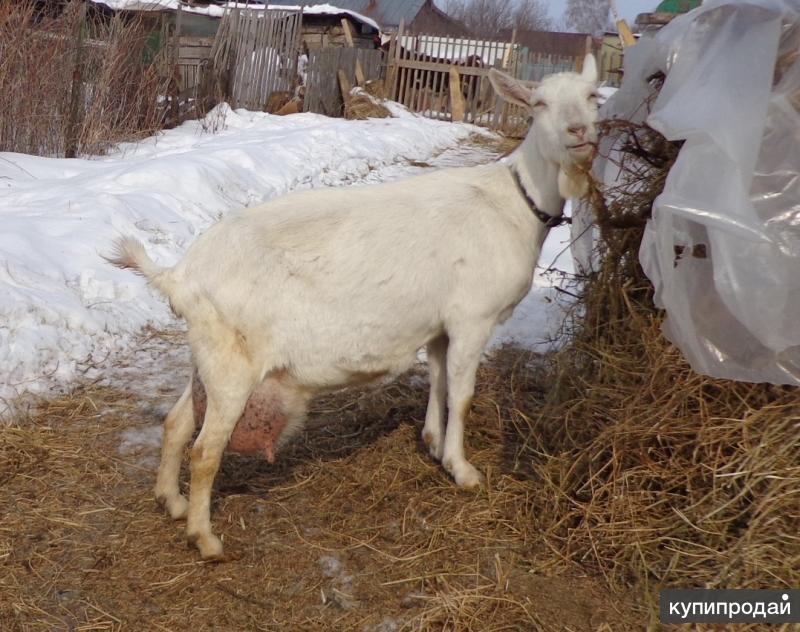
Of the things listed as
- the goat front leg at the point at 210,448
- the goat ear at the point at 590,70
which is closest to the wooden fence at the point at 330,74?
the goat ear at the point at 590,70

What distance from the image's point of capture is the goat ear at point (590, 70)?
356cm

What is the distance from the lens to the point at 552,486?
3.08 meters

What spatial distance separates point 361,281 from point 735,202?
1.33 meters

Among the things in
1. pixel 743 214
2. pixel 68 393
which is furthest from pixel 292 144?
pixel 743 214

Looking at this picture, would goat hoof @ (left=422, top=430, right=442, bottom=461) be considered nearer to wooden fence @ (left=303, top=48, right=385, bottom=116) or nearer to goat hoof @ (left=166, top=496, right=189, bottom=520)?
goat hoof @ (left=166, top=496, right=189, bottom=520)

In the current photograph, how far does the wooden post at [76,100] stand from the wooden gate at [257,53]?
4.65m

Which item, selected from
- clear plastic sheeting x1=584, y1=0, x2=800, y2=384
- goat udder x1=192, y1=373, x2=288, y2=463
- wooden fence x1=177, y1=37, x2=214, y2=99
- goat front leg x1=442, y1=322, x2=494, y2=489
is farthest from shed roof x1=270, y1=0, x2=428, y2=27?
goat udder x1=192, y1=373, x2=288, y2=463

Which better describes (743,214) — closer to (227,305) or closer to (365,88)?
(227,305)

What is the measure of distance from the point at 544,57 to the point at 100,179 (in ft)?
60.5

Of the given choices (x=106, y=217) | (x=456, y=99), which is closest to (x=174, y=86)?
(x=106, y=217)

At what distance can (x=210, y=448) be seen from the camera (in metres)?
2.95

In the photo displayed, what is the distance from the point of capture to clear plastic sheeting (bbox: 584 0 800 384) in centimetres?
258

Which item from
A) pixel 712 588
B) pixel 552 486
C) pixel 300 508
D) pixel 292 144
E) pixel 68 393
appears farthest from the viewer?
pixel 292 144

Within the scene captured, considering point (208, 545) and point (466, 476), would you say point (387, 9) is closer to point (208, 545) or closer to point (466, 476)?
point (466, 476)
